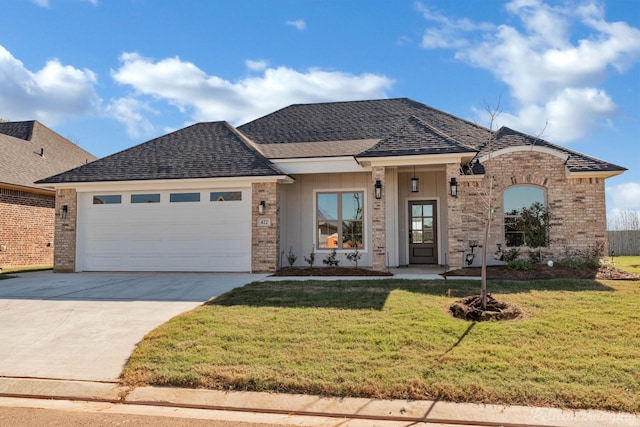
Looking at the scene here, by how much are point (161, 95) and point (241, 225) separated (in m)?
7.05

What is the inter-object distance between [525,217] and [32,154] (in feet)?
68.3

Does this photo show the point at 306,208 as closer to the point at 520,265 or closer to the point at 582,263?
the point at 520,265

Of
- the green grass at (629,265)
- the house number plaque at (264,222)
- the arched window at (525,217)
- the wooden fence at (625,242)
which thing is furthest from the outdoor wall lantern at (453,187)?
the wooden fence at (625,242)

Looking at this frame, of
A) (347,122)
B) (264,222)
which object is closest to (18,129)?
(264,222)

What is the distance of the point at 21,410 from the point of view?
4.25m

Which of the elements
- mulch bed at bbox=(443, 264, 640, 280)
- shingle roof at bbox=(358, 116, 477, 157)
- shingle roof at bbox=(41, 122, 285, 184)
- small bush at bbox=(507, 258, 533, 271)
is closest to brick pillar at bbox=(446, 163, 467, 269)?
mulch bed at bbox=(443, 264, 640, 280)

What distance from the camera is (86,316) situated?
7.21 meters

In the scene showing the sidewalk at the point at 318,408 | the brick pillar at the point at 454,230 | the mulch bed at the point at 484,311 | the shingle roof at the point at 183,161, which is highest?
the shingle roof at the point at 183,161

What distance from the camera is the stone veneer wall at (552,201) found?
12172mm

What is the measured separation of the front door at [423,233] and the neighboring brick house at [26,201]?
14.1 metres

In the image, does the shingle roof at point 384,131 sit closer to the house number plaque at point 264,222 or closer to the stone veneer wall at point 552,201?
the stone veneer wall at point 552,201

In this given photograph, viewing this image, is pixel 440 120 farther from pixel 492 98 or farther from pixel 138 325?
pixel 138 325

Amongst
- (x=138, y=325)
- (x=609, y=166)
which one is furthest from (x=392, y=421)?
(x=609, y=166)

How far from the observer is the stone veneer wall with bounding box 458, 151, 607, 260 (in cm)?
1217
